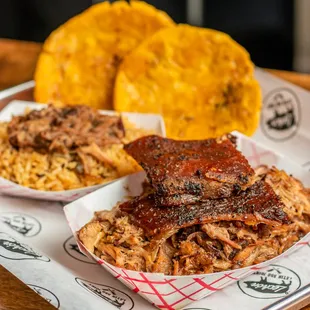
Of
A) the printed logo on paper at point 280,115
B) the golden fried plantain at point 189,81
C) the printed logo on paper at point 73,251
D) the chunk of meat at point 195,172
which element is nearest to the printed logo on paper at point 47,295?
the printed logo on paper at point 73,251

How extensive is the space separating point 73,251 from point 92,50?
152 centimetres

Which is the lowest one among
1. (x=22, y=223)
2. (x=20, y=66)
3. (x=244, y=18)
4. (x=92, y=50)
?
(x=244, y=18)

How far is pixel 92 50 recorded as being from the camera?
12.8 feet

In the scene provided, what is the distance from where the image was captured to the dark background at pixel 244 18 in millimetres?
6383

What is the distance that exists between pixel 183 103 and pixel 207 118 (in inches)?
6.2

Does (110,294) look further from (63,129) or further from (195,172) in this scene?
(63,129)

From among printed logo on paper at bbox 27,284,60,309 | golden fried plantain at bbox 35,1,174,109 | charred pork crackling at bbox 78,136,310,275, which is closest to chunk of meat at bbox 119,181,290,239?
charred pork crackling at bbox 78,136,310,275

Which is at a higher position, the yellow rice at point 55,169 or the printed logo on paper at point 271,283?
the yellow rice at point 55,169

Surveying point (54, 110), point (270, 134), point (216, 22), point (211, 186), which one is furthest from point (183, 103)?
point (216, 22)

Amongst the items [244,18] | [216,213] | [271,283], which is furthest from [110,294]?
[244,18]

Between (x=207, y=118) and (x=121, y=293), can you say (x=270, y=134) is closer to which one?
(x=207, y=118)

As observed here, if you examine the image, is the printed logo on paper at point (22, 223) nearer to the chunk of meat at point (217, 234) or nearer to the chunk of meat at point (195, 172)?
the chunk of meat at point (195, 172)

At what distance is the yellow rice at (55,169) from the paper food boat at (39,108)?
37mm

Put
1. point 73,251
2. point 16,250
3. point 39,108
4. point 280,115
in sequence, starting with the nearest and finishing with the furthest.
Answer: point 16,250, point 73,251, point 39,108, point 280,115
